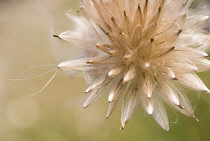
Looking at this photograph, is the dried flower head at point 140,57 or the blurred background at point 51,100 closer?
the dried flower head at point 140,57

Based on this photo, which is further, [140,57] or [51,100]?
[51,100]

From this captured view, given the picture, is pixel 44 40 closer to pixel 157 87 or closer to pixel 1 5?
pixel 1 5

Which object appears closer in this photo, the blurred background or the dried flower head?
the dried flower head
